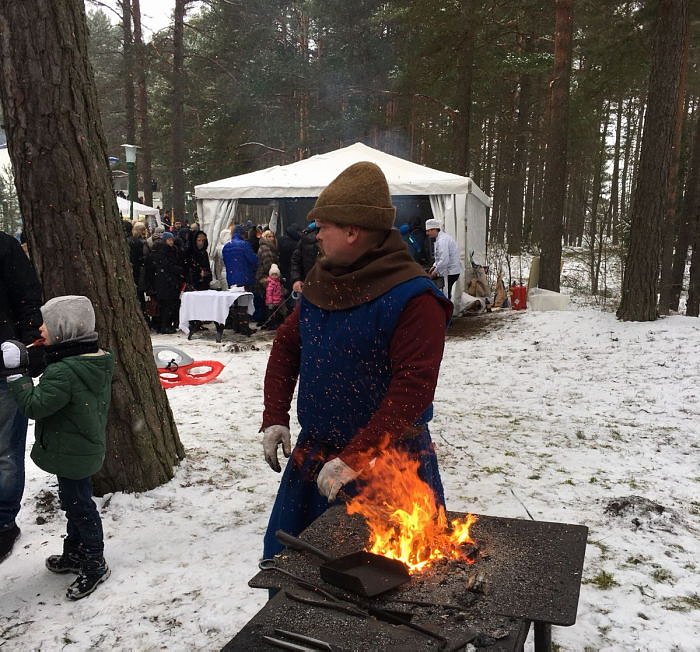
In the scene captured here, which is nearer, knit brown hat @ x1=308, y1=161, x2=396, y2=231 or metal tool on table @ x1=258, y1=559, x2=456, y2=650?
metal tool on table @ x1=258, y1=559, x2=456, y2=650

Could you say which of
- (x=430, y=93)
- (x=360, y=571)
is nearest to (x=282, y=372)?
(x=360, y=571)

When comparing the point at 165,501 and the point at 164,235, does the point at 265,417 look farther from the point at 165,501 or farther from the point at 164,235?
the point at 164,235

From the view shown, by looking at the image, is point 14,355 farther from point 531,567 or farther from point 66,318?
point 531,567

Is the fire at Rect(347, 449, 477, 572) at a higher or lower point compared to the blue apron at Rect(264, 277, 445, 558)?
lower

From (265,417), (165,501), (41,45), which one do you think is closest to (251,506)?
(165,501)

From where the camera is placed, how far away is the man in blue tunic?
6.53ft

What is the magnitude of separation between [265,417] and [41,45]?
2778 mm

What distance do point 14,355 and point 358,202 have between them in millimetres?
2002

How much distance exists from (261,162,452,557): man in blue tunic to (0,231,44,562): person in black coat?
1838mm

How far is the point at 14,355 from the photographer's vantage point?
2.97m

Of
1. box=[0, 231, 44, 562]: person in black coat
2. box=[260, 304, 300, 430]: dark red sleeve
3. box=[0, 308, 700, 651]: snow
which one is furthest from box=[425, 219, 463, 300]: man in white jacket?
box=[260, 304, 300, 430]: dark red sleeve

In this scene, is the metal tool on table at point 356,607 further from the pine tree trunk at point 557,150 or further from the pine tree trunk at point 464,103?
the pine tree trunk at point 464,103

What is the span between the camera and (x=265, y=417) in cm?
238

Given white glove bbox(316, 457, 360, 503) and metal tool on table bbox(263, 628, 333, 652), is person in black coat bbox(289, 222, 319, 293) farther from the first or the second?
→ metal tool on table bbox(263, 628, 333, 652)
